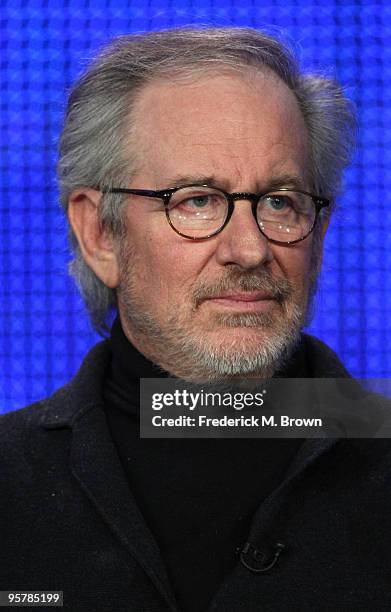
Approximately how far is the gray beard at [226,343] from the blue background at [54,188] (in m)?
0.72

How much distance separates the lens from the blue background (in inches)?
105

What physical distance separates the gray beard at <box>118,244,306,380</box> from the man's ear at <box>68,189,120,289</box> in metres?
0.09

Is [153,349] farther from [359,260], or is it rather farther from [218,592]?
[359,260]

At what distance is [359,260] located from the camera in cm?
270

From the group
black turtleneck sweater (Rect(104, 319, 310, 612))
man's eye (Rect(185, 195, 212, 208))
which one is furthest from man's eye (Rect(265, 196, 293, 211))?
black turtleneck sweater (Rect(104, 319, 310, 612))

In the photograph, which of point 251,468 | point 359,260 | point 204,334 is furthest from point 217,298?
point 359,260

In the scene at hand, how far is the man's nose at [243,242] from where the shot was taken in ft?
5.84

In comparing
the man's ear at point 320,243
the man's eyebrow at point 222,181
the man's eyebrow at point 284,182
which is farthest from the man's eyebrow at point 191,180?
the man's ear at point 320,243

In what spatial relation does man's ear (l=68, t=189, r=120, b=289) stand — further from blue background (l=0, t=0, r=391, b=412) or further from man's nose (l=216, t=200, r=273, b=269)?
blue background (l=0, t=0, r=391, b=412)

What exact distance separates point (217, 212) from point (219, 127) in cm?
18

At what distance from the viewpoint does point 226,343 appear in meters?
1.85

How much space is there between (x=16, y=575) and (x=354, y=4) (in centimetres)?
185

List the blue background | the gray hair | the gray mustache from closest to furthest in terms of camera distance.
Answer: the gray mustache < the gray hair < the blue background

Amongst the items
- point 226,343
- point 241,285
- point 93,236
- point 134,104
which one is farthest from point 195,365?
point 134,104
